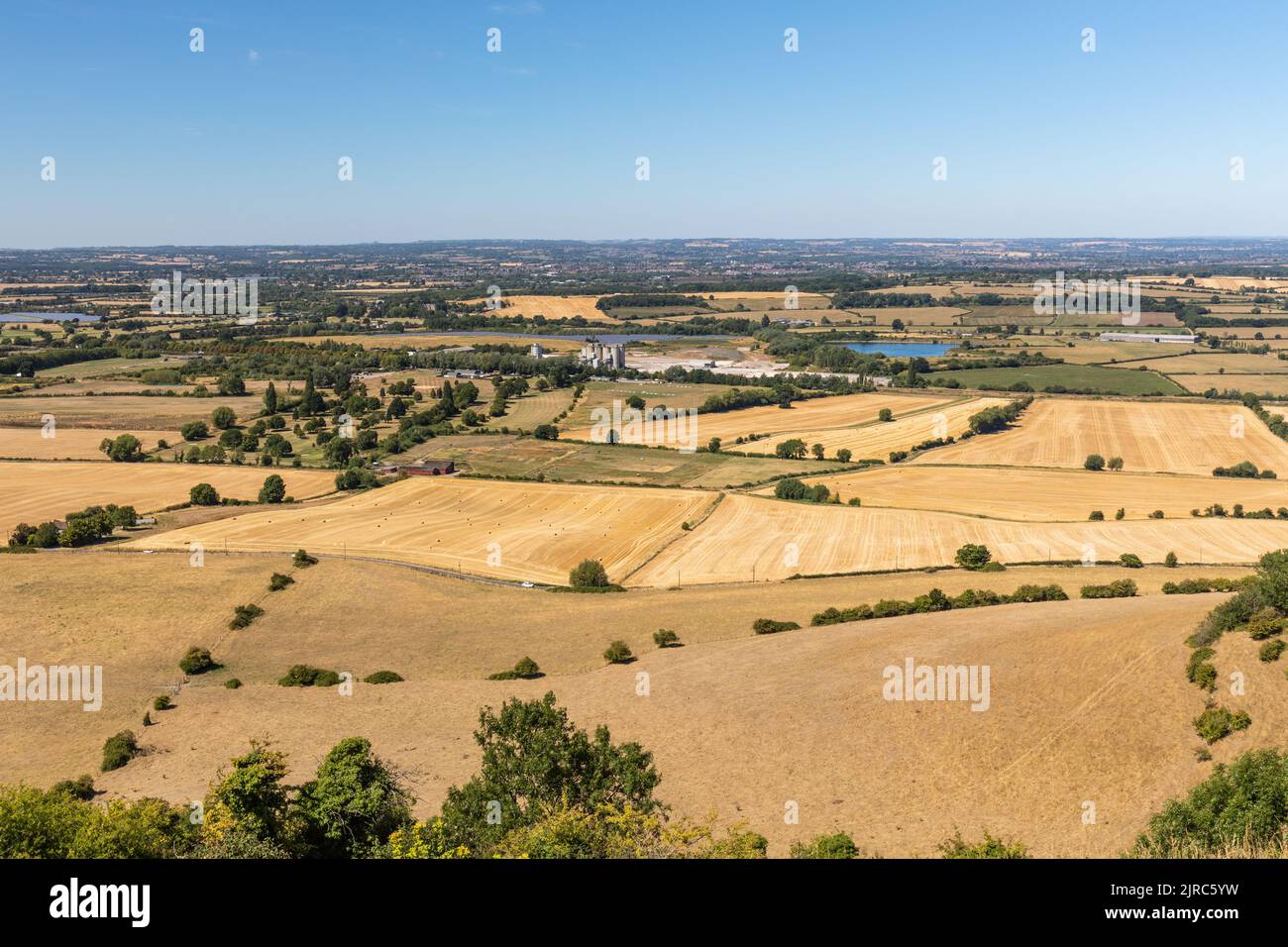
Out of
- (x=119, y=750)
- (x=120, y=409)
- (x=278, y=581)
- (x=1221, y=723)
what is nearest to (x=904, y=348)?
(x=120, y=409)

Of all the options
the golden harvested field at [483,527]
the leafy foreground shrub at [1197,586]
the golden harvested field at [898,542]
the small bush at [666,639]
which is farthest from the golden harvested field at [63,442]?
the leafy foreground shrub at [1197,586]

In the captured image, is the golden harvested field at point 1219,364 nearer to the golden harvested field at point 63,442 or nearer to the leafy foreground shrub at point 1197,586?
the leafy foreground shrub at point 1197,586

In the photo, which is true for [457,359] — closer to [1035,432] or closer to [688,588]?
[1035,432]

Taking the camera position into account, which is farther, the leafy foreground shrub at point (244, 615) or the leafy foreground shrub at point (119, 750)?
the leafy foreground shrub at point (244, 615)

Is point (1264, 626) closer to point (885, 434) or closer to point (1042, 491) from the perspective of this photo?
point (1042, 491)

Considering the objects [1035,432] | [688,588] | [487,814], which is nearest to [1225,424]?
[1035,432]

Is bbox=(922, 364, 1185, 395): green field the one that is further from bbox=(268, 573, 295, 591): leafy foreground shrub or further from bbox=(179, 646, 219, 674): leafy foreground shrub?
bbox=(179, 646, 219, 674): leafy foreground shrub
